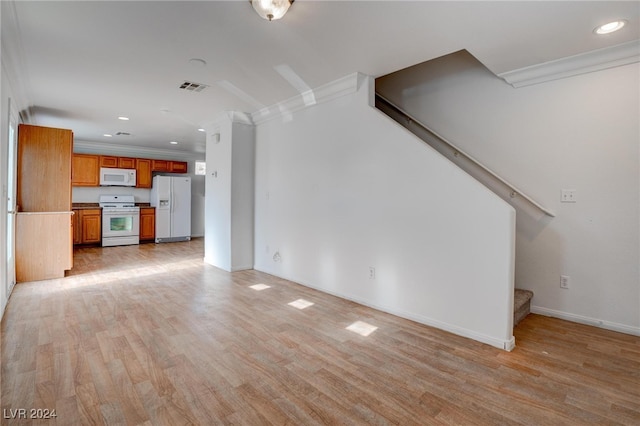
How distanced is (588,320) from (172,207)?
823 cm

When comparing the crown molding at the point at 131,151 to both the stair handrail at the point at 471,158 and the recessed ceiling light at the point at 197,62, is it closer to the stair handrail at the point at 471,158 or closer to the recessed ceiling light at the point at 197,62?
the recessed ceiling light at the point at 197,62

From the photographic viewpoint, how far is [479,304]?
2600 mm

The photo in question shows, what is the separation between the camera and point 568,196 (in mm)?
2992

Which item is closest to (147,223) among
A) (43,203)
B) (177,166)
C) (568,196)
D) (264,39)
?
(177,166)

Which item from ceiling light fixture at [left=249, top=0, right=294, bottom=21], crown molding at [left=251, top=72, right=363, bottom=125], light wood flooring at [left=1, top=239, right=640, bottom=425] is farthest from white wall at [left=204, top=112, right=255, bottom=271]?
ceiling light fixture at [left=249, top=0, right=294, bottom=21]

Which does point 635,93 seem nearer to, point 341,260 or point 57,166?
point 341,260

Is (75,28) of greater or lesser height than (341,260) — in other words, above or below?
above

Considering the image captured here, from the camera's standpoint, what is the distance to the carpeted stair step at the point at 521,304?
2873mm

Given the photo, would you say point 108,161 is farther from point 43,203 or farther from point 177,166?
point 43,203

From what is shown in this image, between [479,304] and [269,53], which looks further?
[269,53]

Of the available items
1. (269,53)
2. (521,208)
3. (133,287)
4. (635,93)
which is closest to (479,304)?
(521,208)

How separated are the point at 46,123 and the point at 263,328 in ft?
19.7

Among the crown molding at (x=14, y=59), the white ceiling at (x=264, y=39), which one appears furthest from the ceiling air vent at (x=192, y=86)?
the crown molding at (x=14, y=59)

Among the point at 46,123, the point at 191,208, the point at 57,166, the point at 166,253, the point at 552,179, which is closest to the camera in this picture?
the point at 552,179
